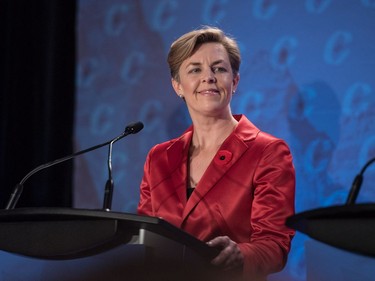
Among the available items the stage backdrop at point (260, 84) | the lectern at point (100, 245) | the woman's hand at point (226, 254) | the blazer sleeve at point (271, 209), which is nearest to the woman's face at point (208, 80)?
the blazer sleeve at point (271, 209)

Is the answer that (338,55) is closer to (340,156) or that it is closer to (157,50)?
(340,156)

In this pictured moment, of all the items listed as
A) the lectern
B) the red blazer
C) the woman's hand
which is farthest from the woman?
the lectern

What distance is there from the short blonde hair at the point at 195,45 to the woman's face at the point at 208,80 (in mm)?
21

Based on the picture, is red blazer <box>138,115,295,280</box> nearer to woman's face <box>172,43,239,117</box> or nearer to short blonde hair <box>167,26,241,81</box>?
woman's face <box>172,43,239,117</box>

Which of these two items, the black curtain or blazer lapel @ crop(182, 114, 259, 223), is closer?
blazer lapel @ crop(182, 114, 259, 223)

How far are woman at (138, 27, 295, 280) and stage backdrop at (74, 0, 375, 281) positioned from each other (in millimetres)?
367

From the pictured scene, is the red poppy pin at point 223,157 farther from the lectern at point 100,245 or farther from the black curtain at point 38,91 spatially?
the black curtain at point 38,91

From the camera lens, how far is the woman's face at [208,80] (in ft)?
8.08

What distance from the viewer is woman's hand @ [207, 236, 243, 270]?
1526mm

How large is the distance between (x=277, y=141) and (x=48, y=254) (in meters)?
1.17

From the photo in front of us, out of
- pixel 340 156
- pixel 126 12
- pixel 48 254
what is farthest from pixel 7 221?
pixel 126 12

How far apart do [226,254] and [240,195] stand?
70cm

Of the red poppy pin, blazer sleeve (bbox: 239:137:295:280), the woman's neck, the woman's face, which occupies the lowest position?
blazer sleeve (bbox: 239:137:295:280)

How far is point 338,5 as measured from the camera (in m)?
2.77
